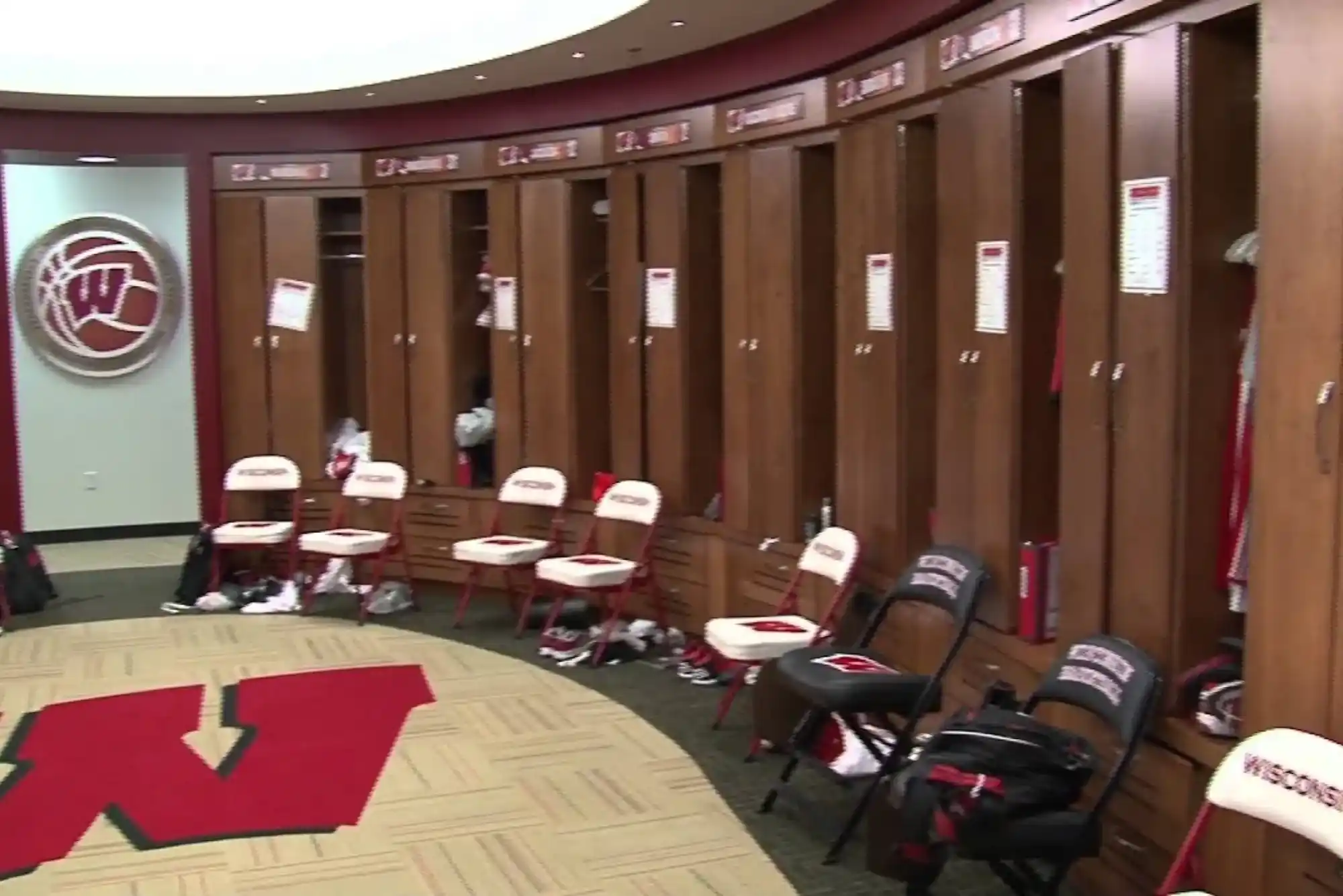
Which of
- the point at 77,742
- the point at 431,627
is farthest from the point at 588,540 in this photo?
the point at 77,742

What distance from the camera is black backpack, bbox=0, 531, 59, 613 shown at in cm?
694

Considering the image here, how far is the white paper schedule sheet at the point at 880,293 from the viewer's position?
15.9ft

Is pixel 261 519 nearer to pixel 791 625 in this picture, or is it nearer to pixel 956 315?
pixel 791 625

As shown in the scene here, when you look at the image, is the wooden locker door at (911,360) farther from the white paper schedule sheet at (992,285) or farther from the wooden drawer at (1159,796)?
the wooden drawer at (1159,796)

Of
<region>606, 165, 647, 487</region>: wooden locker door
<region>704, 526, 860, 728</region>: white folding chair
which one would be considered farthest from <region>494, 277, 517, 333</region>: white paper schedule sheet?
<region>704, 526, 860, 728</region>: white folding chair

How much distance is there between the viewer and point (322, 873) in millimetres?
3752

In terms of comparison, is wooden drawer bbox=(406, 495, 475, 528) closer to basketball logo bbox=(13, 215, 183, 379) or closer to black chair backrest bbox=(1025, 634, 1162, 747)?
basketball logo bbox=(13, 215, 183, 379)

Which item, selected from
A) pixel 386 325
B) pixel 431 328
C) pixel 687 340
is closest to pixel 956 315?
pixel 687 340

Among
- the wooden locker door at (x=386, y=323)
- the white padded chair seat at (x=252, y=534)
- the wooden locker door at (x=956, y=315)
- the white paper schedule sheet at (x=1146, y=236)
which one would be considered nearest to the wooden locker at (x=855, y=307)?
the wooden locker door at (x=956, y=315)

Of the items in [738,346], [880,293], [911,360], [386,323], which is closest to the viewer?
[911,360]

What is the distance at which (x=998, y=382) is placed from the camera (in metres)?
4.13

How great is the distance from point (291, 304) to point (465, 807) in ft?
14.6

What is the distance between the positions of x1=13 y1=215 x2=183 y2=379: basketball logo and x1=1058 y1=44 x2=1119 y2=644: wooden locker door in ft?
23.1

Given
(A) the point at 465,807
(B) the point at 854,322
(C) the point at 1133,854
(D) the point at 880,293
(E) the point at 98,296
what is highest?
(E) the point at 98,296
